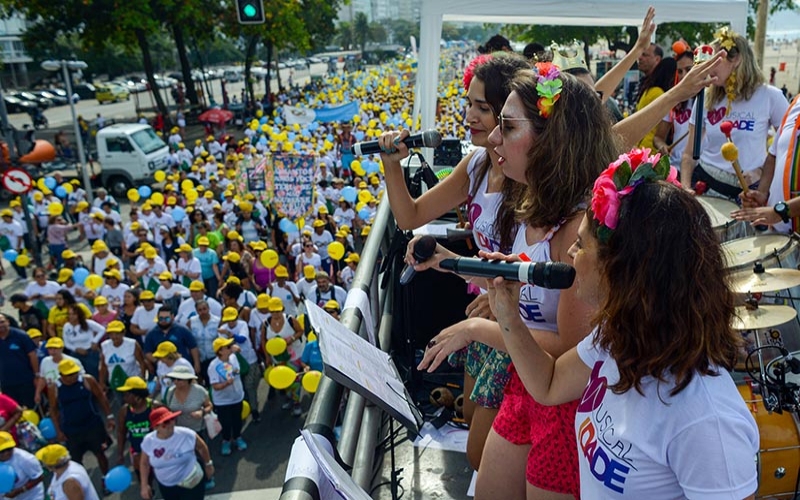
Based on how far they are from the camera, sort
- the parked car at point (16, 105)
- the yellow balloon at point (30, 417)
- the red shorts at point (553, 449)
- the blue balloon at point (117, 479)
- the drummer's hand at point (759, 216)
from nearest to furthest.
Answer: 1. the red shorts at point (553, 449)
2. the drummer's hand at point (759, 216)
3. the blue balloon at point (117, 479)
4. the yellow balloon at point (30, 417)
5. the parked car at point (16, 105)

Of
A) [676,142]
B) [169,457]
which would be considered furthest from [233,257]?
[676,142]

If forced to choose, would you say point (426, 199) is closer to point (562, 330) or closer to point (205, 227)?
point (562, 330)

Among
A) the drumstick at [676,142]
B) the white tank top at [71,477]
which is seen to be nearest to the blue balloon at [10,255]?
the white tank top at [71,477]

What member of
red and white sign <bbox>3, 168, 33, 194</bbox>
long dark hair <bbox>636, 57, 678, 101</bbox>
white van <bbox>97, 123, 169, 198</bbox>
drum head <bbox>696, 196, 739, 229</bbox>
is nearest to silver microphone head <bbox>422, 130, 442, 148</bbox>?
drum head <bbox>696, 196, 739, 229</bbox>

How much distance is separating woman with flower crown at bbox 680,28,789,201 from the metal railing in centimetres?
219

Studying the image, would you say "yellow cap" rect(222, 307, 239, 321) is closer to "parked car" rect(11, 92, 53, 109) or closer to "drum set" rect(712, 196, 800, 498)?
"drum set" rect(712, 196, 800, 498)

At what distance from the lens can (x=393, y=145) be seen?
2.69m

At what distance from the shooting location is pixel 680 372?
4.46 ft

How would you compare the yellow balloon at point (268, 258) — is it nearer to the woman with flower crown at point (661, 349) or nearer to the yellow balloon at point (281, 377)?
the yellow balloon at point (281, 377)

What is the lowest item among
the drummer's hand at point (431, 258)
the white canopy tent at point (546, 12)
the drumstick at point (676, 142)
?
the drumstick at point (676, 142)

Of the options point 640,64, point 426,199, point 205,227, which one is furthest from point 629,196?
point 205,227

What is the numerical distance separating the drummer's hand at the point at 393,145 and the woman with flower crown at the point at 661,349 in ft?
4.24

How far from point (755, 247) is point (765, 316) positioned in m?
0.41

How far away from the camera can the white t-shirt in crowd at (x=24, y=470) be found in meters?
6.34
